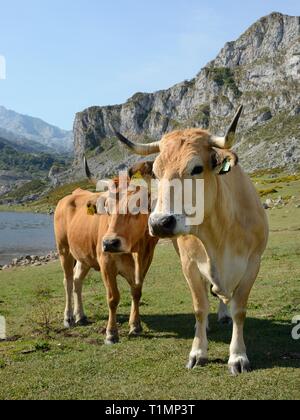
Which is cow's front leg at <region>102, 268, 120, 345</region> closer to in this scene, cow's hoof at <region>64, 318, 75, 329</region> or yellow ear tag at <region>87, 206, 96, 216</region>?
yellow ear tag at <region>87, 206, 96, 216</region>

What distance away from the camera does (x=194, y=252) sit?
768 centimetres

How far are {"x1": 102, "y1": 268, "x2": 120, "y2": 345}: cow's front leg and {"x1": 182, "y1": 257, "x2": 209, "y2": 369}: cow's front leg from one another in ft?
7.16

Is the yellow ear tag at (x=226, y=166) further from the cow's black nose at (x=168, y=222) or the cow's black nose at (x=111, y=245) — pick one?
the cow's black nose at (x=111, y=245)

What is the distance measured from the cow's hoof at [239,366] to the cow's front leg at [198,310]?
0.62m

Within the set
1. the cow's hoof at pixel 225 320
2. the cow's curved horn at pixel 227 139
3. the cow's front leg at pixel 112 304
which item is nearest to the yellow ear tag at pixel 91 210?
the cow's front leg at pixel 112 304

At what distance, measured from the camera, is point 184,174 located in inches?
256

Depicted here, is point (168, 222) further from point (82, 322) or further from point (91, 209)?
point (82, 322)

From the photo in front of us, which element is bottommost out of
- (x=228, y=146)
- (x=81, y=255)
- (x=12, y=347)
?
(x=12, y=347)

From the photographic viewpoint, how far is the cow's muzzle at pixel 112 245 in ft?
29.8

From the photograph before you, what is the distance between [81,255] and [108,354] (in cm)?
343

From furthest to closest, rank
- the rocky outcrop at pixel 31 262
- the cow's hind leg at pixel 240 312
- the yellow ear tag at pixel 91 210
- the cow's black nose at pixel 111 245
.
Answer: the rocky outcrop at pixel 31 262, the yellow ear tag at pixel 91 210, the cow's black nose at pixel 111 245, the cow's hind leg at pixel 240 312
